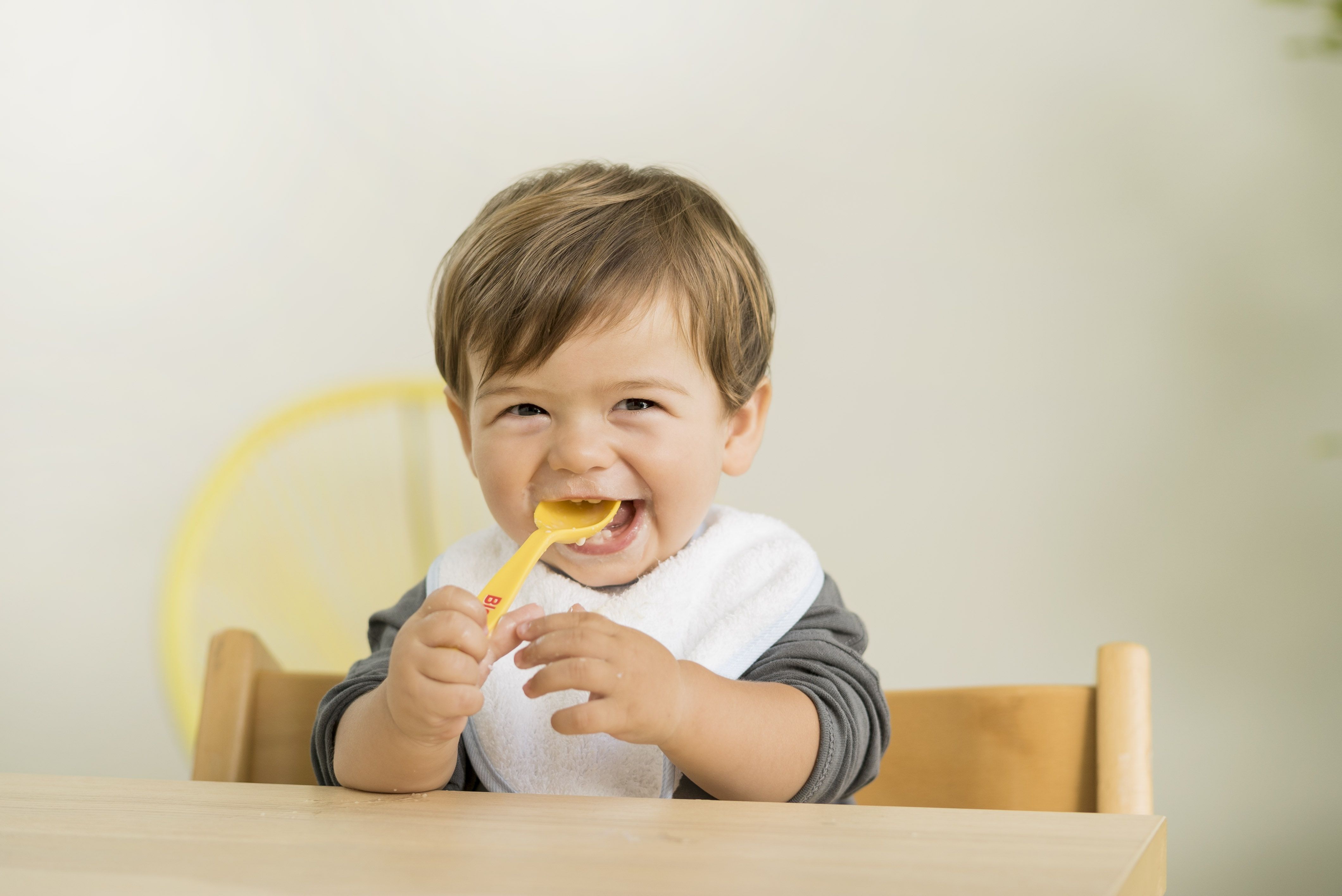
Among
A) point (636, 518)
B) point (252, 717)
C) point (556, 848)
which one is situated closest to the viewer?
point (556, 848)

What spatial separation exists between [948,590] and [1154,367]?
1.42 ft

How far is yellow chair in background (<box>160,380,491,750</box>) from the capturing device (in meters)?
1.38

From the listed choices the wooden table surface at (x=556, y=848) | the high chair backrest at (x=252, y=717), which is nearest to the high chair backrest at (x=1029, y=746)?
the wooden table surface at (x=556, y=848)

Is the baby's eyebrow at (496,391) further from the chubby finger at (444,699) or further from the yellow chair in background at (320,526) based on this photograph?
the yellow chair in background at (320,526)

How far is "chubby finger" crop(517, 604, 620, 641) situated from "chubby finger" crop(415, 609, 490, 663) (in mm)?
21

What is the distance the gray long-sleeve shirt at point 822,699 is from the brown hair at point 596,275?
0.19 metres

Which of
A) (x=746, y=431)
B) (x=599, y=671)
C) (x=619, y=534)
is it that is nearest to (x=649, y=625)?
(x=619, y=534)

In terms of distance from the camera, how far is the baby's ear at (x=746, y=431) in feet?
2.86

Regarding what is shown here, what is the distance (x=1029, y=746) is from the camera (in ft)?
2.69

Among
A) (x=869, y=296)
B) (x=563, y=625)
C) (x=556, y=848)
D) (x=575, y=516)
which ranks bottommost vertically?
(x=556, y=848)

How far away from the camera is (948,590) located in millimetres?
1620

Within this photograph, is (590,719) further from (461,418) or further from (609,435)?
(461,418)

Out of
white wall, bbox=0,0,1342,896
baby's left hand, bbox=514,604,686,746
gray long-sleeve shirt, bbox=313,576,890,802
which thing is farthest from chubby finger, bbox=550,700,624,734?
white wall, bbox=0,0,1342,896

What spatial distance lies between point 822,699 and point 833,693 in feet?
0.04
